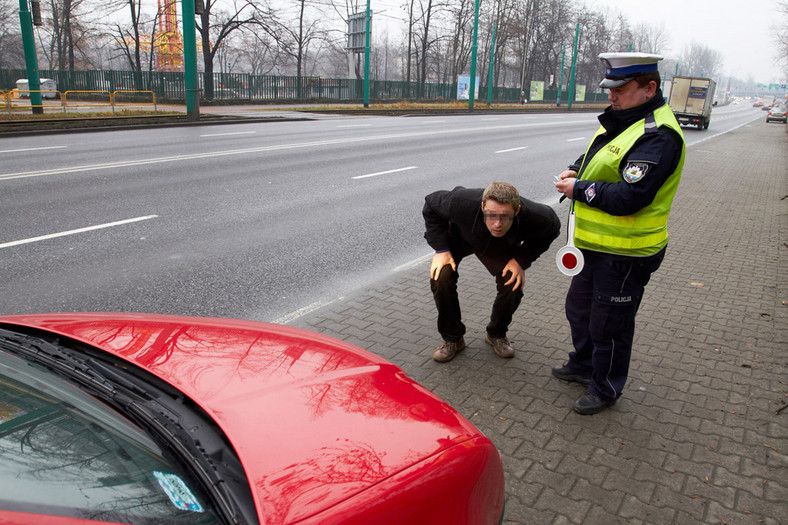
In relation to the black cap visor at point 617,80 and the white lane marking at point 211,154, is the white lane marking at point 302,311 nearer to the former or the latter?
the black cap visor at point 617,80

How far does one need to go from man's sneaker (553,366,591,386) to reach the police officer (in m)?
0.22

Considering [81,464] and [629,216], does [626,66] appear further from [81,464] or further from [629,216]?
[81,464]

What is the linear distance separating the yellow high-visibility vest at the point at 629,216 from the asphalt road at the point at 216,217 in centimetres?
246

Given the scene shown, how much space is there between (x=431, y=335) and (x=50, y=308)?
2910mm

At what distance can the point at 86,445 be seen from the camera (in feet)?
4.41

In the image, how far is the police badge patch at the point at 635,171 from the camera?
2750mm

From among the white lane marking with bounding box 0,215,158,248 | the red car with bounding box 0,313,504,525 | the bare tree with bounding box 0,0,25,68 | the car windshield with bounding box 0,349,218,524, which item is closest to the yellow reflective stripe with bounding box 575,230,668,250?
the red car with bounding box 0,313,504,525

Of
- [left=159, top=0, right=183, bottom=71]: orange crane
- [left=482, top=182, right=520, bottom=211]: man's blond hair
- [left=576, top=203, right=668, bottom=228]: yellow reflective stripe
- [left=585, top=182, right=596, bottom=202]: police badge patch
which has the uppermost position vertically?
[left=159, top=0, right=183, bottom=71]: orange crane

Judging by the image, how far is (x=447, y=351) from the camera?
12.7 feet

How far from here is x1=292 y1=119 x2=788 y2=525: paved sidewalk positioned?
2625mm

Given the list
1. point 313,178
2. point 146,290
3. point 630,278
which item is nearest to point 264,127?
point 313,178

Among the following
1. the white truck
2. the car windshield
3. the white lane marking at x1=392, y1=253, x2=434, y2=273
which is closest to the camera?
the car windshield

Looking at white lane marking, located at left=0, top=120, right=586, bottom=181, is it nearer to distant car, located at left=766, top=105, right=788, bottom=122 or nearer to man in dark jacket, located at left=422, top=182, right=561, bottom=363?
man in dark jacket, located at left=422, top=182, right=561, bottom=363

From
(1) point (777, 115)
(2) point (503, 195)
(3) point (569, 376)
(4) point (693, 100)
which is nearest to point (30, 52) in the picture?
A: (2) point (503, 195)
